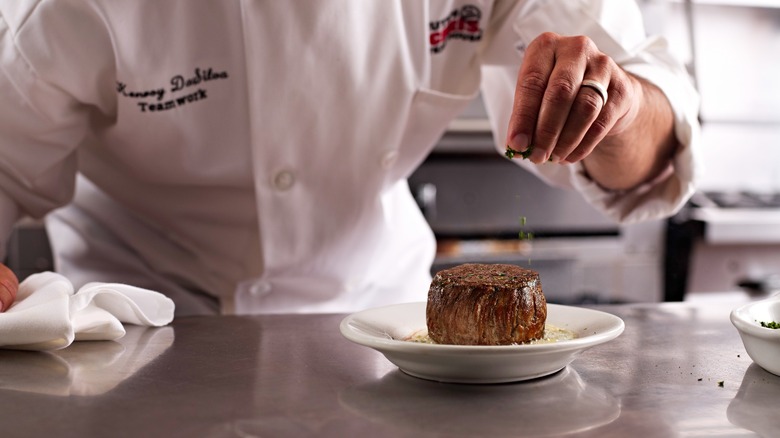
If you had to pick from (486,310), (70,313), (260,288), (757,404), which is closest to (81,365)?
(70,313)

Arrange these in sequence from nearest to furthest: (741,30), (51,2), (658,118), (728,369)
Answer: (728,369) → (51,2) → (658,118) → (741,30)

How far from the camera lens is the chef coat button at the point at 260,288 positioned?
59.2 inches

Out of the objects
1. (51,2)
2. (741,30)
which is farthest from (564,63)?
(741,30)

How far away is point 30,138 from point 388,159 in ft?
1.97

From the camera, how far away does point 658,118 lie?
1317mm

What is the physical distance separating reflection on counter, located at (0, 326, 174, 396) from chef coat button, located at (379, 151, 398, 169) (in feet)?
1.71

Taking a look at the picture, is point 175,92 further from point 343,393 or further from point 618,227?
point 618,227

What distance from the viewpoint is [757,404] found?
75 centimetres

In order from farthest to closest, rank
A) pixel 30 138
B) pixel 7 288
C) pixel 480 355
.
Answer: pixel 30 138
pixel 7 288
pixel 480 355

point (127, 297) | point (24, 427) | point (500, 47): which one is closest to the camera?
point (24, 427)

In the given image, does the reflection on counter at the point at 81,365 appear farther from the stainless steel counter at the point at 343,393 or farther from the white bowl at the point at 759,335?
the white bowl at the point at 759,335

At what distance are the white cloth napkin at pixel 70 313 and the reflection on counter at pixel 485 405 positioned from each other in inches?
15.0

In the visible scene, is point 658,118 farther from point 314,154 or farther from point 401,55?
point 314,154

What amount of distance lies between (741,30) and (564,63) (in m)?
2.82
